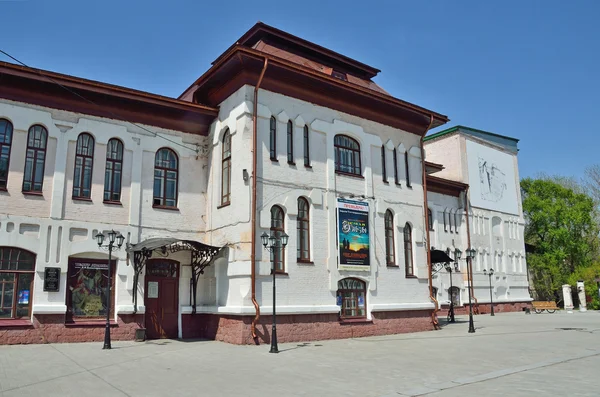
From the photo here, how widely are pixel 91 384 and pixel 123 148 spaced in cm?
989

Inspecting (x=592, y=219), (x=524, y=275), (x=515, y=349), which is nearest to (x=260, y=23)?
(x=515, y=349)

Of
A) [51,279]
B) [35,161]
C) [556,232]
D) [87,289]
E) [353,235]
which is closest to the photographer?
[51,279]

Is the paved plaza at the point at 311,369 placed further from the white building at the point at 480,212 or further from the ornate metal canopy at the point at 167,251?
the white building at the point at 480,212

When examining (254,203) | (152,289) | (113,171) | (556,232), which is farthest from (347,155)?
(556,232)

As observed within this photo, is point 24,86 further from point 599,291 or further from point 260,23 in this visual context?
point 599,291

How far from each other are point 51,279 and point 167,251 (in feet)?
11.8

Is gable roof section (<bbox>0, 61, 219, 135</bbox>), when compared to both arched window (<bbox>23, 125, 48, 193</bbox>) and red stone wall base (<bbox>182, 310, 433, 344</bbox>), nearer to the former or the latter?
arched window (<bbox>23, 125, 48, 193</bbox>)

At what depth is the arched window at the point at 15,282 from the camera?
15.0 metres

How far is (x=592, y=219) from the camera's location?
1731 inches

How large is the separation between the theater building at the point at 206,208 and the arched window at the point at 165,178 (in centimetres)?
5

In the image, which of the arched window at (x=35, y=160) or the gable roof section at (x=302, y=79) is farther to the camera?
the gable roof section at (x=302, y=79)

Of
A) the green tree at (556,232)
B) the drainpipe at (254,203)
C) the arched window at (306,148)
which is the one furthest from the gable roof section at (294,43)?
the green tree at (556,232)

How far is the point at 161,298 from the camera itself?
17.4 metres

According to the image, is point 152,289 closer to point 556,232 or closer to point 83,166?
point 83,166
